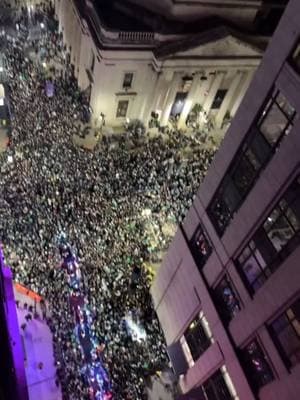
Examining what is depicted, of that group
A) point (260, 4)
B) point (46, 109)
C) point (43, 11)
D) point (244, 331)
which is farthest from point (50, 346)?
point (43, 11)

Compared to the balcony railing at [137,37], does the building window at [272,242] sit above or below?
below

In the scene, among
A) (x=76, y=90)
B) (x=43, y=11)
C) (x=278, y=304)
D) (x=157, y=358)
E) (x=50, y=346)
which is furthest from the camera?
(x=43, y=11)

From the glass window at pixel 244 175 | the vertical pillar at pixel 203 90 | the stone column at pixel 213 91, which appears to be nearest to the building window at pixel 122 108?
the vertical pillar at pixel 203 90

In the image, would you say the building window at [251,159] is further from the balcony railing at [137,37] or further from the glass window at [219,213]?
the balcony railing at [137,37]

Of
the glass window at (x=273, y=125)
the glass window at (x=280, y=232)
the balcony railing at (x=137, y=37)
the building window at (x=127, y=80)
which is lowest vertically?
the glass window at (x=280, y=232)

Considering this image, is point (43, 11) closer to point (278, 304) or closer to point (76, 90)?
point (76, 90)

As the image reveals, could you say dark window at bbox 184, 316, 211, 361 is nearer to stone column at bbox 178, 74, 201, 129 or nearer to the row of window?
the row of window

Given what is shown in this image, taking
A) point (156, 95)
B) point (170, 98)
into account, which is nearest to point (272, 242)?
point (156, 95)
